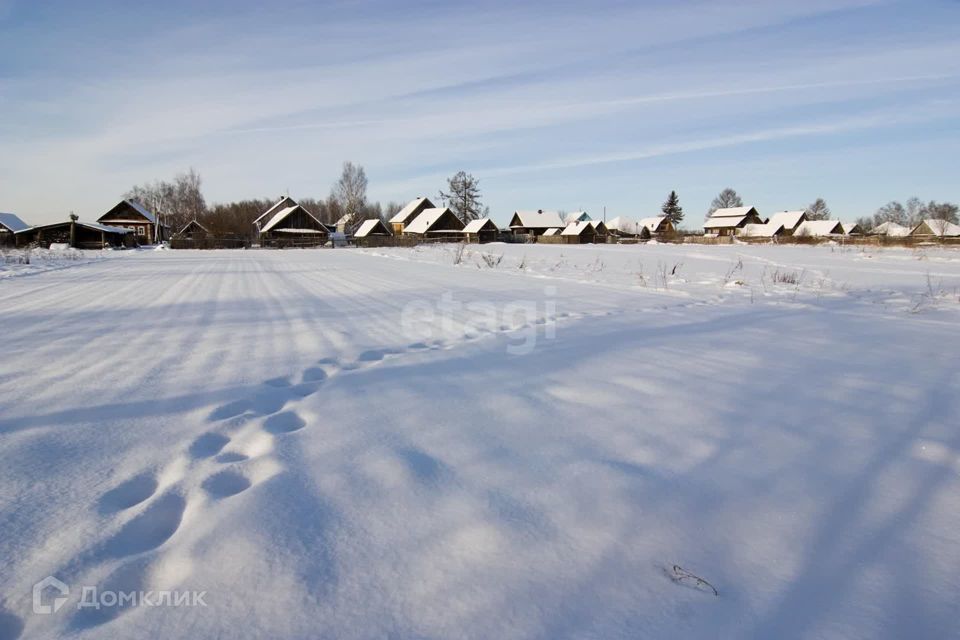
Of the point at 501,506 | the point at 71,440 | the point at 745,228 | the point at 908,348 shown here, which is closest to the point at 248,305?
the point at 71,440

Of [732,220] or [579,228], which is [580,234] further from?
[732,220]

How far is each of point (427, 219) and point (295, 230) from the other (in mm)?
14859

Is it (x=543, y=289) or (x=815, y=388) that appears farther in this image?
(x=543, y=289)

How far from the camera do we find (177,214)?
72125 mm

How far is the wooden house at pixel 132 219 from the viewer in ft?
169

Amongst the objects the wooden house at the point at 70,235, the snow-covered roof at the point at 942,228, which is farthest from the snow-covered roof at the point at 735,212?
the wooden house at the point at 70,235

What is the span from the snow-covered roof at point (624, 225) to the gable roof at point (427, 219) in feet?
111

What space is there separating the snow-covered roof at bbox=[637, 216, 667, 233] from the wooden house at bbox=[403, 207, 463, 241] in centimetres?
3630

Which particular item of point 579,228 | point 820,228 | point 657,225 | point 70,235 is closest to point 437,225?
point 579,228

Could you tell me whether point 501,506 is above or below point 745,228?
below

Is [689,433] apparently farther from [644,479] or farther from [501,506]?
[501,506]

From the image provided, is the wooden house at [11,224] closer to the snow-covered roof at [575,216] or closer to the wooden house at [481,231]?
the wooden house at [481,231]

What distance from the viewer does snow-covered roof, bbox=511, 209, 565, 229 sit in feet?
233

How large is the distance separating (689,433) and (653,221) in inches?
3287
